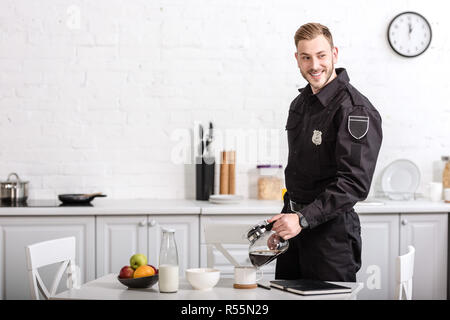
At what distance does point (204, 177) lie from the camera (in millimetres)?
4141

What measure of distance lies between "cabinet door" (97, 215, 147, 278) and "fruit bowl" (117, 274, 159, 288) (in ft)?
4.90

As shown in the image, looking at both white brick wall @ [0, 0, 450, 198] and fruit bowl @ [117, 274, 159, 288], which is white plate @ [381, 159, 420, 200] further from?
fruit bowl @ [117, 274, 159, 288]

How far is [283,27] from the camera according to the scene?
14.3ft

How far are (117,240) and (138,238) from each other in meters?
0.13

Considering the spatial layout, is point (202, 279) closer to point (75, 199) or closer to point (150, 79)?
point (75, 199)

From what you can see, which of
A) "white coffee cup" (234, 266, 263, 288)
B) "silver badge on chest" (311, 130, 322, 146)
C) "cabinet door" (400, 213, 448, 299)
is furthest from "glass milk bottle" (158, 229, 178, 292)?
"cabinet door" (400, 213, 448, 299)

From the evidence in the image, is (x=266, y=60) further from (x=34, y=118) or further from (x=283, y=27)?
(x=34, y=118)

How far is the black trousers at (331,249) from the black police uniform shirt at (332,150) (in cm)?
9

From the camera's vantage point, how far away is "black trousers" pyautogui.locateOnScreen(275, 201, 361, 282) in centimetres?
247

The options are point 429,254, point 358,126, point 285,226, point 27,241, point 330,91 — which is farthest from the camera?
point 429,254

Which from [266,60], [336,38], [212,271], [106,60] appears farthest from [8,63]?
[212,271]

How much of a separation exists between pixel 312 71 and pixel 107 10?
221 centimetres

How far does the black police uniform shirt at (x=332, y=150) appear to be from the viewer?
2379 millimetres

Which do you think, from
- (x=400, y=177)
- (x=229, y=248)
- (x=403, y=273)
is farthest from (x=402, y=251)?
(x=403, y=273)
